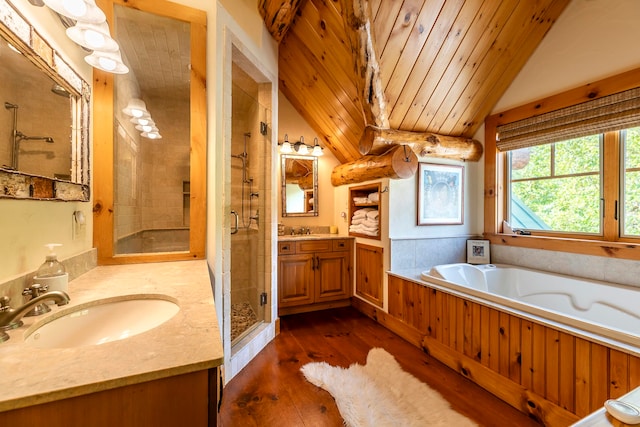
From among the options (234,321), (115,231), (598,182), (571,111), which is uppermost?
(571,111)

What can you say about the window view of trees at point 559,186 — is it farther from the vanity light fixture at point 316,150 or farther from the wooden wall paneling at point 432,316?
the vanity light fixture at point 316,150

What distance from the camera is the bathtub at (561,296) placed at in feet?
4.89

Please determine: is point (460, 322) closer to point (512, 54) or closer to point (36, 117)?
point (512, 54)

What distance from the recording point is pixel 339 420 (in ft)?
5.17

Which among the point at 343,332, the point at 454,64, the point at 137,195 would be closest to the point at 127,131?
the point at 137,195

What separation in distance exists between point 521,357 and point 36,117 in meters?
2.70

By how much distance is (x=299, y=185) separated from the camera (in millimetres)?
3625

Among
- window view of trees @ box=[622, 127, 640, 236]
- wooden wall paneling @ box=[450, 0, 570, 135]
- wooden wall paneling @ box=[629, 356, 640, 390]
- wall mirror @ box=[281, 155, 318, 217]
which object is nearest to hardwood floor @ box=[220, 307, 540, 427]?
wooden wall paneling @ box=[629, 356, 640, 390]

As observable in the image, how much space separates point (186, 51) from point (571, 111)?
3050 millimetres

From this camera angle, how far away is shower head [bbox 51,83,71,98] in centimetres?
115

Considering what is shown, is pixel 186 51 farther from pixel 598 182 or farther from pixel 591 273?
pixel 591 273

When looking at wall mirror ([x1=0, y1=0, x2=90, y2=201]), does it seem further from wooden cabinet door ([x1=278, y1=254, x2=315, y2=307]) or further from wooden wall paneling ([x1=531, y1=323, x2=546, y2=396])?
wooden wall paneling ([x1=531, y1=323, x2=546, y2=396])

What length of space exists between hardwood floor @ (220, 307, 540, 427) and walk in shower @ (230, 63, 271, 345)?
0.37m

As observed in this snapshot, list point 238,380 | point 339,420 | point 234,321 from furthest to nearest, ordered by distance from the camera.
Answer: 1. point 234,321
2. point 238,380
3. point 339,420
